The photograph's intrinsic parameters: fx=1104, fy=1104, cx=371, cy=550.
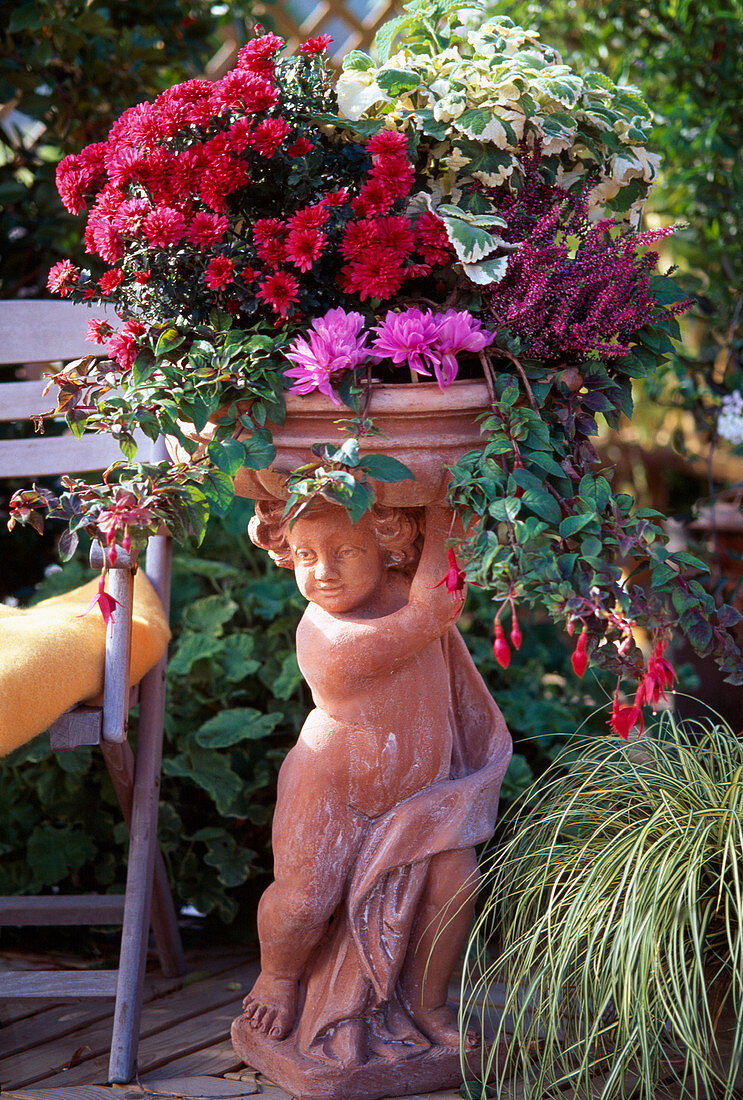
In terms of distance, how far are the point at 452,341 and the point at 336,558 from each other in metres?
0.34

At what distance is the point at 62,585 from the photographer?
231cm

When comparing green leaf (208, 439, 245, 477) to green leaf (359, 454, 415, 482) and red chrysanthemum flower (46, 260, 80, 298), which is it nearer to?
green leaf (359, 454, 415, 482)

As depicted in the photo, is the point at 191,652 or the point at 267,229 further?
the point at 191,652

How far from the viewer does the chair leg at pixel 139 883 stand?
59.2 inches

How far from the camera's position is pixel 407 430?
1301 millimetres

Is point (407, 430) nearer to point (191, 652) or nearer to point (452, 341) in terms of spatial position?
point (452, 341)

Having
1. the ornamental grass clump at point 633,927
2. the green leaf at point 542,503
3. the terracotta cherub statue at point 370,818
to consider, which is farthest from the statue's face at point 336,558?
the ornamental grass clump at point 633,927

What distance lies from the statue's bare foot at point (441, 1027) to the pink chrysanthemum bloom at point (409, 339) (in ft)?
2.83

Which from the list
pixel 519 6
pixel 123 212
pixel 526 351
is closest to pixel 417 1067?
pixel 526 351

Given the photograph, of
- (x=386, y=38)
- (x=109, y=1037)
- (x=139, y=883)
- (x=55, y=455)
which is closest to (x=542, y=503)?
(x=386, y=38)

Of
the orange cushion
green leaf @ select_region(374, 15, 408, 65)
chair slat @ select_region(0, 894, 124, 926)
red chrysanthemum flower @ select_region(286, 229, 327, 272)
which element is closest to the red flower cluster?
red chrysanthemum flower @ select_region(286, 229, 327, 272)

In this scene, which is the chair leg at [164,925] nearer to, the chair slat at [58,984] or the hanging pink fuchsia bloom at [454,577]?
the chair slat at [58,984]

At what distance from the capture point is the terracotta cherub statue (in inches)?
55.9

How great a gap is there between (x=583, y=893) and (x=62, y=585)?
139 centimetres
